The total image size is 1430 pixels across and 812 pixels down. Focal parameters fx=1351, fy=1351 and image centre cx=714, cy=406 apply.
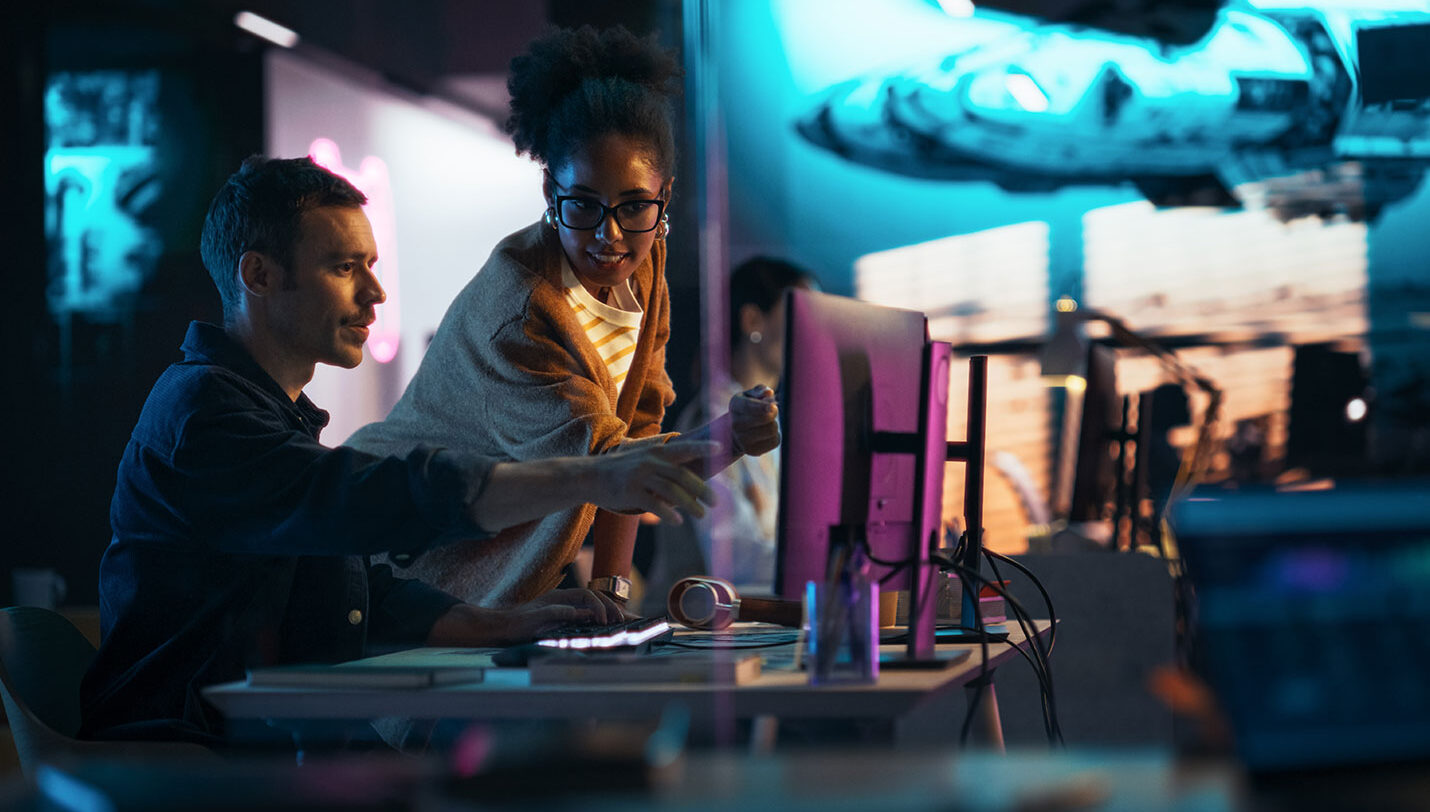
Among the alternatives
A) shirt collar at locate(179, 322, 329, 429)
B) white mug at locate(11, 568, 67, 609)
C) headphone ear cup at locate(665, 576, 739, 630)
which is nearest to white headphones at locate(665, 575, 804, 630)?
headphone ear cup at locate(665, 576, 739, 630)

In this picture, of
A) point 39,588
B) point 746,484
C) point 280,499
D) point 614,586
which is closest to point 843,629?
point 280,499

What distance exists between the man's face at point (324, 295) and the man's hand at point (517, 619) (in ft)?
1.16

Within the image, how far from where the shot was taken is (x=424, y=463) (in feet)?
4.47

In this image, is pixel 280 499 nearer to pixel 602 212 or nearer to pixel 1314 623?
pixel 602 212

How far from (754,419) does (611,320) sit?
0.61 m

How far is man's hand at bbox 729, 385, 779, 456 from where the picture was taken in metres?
1.55

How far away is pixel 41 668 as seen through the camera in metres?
1.65

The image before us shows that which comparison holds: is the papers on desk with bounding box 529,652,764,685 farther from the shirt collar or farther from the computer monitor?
the shirt collar

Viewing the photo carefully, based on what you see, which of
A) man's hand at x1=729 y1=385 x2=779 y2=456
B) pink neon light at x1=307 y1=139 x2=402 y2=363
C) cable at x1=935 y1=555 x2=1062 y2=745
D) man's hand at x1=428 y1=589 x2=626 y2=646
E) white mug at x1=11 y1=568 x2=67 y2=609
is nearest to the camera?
cable at x1=935 y1=555 x2=1062 y2=745

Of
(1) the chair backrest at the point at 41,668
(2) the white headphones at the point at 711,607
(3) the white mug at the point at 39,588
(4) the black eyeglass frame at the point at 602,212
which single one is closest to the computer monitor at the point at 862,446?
(2) the white headphones at the point at 711,607

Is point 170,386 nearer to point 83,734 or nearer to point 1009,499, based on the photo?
point 83,734

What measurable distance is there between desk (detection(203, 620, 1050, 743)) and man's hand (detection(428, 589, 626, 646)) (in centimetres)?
39

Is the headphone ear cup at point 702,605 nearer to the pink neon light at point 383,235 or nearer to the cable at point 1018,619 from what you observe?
the cable at point 1018,619

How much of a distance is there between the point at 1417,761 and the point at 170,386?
1.27 meters
